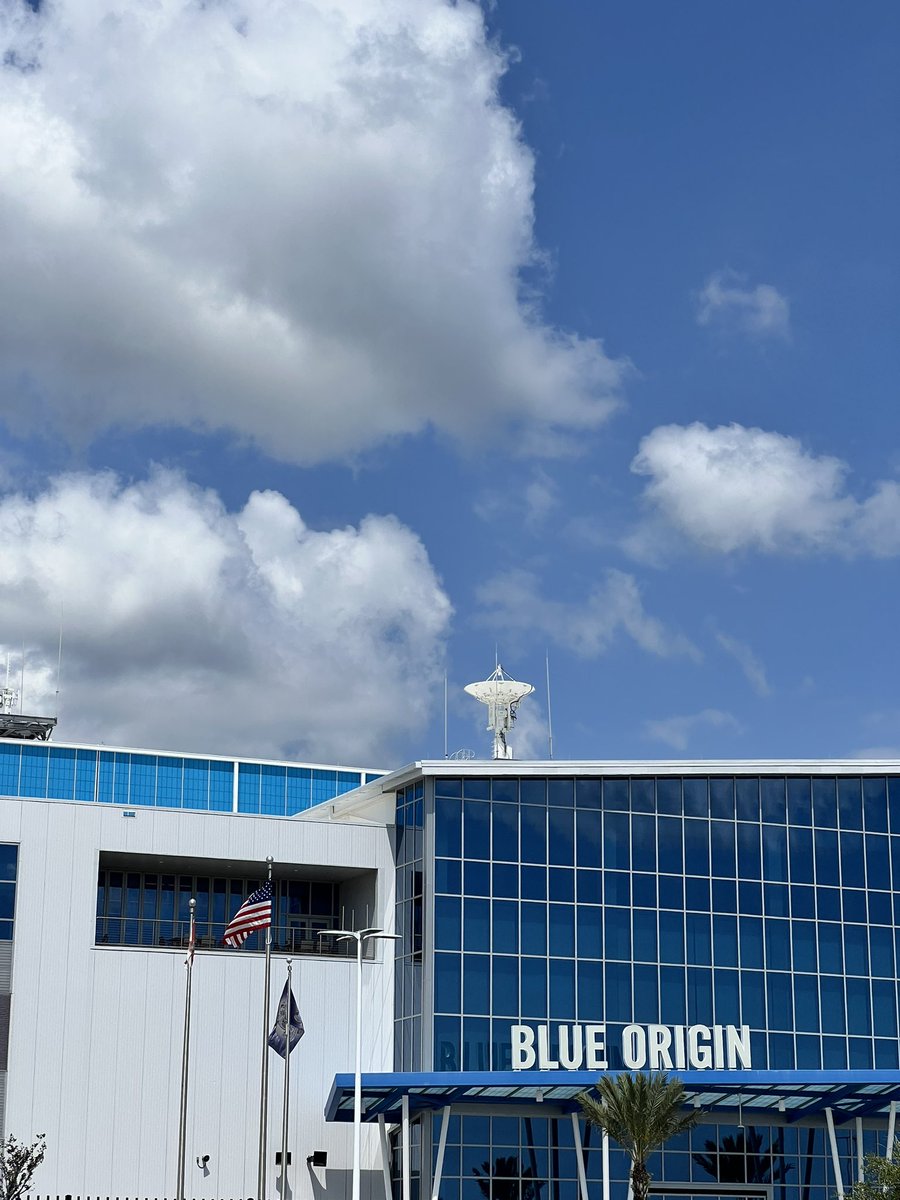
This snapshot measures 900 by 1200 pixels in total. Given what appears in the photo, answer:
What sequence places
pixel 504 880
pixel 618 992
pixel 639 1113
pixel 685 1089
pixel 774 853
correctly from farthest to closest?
pixel 774 853
pixel 504 880
pixel 618 992
pixel 685 1089
pixel 639 1113

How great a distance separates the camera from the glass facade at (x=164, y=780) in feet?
270

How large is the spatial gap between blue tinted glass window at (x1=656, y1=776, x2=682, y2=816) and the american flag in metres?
15.5

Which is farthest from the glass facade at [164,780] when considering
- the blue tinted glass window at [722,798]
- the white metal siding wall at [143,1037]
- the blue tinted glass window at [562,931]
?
the blue tinted glass window at [722,798]

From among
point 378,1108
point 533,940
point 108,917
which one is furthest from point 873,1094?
point 108,917

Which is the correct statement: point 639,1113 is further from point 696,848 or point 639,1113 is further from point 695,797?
point 695,797

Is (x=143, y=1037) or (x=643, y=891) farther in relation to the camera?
(x=643, y=891)

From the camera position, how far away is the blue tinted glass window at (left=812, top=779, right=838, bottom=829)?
201 feet

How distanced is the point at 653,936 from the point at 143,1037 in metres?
17.7

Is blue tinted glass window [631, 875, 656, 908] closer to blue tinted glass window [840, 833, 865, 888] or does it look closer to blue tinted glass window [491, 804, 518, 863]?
blue tinted glass window [491, 804, 518, 863]

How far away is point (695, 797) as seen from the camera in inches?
2368

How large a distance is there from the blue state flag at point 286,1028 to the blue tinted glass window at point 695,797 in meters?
15.7

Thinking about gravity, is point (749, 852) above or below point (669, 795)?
below

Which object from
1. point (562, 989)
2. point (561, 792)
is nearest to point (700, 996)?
point (562, 989)

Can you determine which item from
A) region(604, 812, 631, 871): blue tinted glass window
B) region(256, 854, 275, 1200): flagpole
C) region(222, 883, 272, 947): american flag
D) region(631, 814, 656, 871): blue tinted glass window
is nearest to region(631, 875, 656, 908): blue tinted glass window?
region(631, 814, 656, 871): blue tinted glass window
